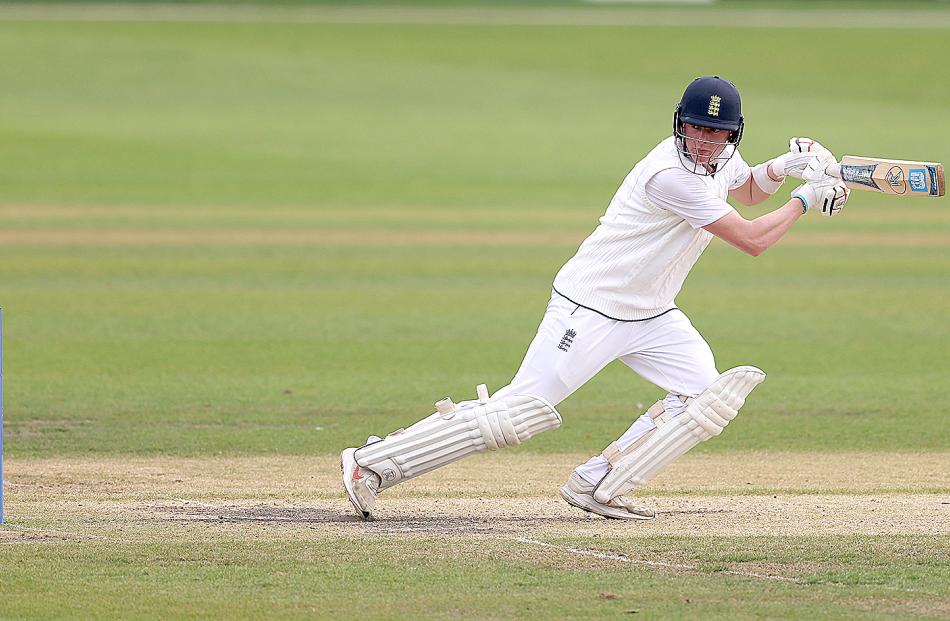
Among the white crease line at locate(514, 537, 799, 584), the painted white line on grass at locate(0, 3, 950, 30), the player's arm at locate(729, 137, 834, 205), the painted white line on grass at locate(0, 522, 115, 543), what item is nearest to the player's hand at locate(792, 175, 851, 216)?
the player's arm at locate(729, 137, 834, 205)

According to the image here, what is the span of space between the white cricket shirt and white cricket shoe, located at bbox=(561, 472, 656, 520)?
0.83m

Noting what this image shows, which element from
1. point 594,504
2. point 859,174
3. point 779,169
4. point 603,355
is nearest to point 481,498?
point 594,504

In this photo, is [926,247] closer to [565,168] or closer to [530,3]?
[565,168]

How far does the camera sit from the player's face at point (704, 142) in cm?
721

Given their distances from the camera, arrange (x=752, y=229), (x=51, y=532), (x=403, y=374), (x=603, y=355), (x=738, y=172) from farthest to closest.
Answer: (x=403, y=374)
(x=738, y=172)
(x=603, y=355)
(x=752, y=229)
(x=51, y=532)

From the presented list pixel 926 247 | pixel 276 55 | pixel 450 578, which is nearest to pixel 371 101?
pixel 276 55

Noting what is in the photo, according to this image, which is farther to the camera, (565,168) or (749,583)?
(565,168)

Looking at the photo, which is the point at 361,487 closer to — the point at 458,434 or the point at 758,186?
the point at 458,434

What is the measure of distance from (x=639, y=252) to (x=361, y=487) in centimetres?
164

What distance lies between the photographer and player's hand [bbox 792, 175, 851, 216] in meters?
7.26

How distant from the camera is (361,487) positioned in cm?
730

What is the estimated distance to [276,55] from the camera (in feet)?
164

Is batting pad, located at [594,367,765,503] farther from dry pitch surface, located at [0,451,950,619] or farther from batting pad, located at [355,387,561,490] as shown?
batting pad, located at [355,387,561,490]

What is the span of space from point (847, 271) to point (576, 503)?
470 inches
